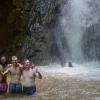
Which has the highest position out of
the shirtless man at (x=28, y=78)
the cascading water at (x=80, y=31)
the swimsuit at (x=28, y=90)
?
the cascading water at (x=80, y=31)

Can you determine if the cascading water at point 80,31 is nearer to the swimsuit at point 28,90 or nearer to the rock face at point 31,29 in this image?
the rock face at point 31,29

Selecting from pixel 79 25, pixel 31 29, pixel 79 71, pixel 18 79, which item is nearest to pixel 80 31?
pixel 79 25

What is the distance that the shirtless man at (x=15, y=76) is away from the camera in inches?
454

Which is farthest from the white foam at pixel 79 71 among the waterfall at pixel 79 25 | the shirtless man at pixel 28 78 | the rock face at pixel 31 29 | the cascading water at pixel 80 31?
the shirtless man at pixel 28 78

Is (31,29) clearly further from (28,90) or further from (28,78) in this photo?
(28,90)

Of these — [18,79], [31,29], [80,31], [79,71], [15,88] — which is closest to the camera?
[15,88]

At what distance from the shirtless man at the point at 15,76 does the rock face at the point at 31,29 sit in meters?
8.21

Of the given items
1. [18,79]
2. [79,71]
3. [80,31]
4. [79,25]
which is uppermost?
[79,25]

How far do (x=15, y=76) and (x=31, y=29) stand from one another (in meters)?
9.96

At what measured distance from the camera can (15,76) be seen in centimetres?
1170

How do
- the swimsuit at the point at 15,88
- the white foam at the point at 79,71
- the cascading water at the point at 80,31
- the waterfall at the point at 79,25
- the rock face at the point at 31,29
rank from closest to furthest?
the swimsuit at the point at 15,88 < the white foam at the point at 79,71 < the rock face at the point at 31,29 < the cascading water at the point at 80,31 < the waterfall at the point at 79,25

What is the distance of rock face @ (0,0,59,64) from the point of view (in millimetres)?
20219

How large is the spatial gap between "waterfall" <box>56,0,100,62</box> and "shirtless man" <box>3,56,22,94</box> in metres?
10.7

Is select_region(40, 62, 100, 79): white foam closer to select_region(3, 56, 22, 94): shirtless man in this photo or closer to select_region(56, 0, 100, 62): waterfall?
select_region(56, 0, 100, 62): waterfall
